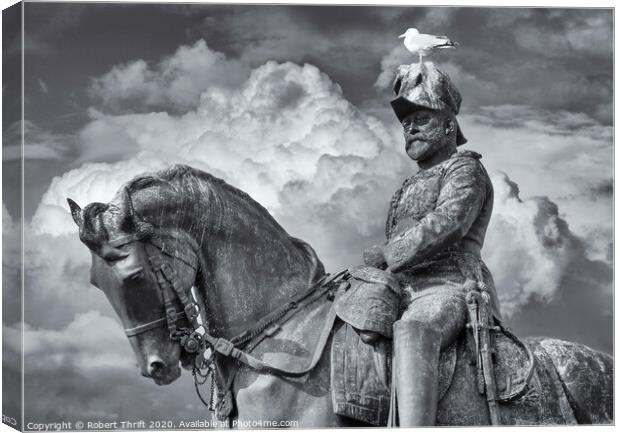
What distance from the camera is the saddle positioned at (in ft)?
27.7

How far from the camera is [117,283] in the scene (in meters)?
8.36

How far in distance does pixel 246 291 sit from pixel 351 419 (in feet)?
3.59

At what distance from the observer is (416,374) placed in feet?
27.4

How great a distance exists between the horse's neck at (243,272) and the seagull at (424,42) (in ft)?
6.75

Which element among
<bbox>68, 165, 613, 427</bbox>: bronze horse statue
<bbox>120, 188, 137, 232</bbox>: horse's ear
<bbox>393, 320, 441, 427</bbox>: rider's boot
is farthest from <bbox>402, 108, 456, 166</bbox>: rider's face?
<bbox>120, 188, 137, 232</bbox>: horse's ear

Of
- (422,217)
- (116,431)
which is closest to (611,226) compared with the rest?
(422,217)

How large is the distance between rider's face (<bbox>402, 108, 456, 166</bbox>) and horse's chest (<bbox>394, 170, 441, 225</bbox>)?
0.17 meters

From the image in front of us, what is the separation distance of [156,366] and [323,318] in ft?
3.78

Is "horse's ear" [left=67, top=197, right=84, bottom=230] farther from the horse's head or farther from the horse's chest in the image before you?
the horse's chest

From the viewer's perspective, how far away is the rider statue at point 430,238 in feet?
27.6

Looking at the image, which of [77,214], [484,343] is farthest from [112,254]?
[484,343]

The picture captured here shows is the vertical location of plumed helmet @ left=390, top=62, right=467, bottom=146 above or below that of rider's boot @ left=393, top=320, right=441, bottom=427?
above

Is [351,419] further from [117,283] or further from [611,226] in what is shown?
[611,226]

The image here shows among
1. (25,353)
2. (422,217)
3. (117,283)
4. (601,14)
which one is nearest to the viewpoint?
(117,283)
